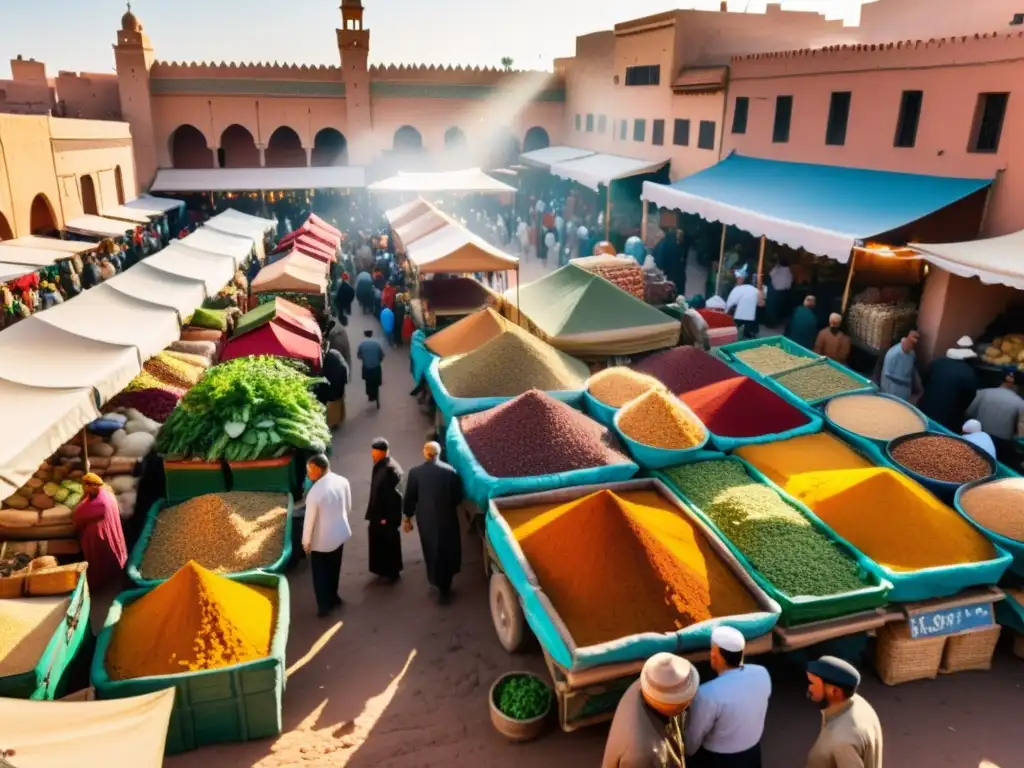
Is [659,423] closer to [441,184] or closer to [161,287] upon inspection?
[161,287]

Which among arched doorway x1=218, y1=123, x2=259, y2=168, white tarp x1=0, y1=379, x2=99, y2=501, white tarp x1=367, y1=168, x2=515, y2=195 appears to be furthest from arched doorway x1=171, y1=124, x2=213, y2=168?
white tarp x1=0, y1=379, x2=99, y2=501

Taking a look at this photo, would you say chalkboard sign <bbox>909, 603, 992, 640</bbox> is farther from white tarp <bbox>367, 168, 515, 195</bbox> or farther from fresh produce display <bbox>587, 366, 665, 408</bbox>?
white tarp <bbox>367, 168, 515, 195</bbox>

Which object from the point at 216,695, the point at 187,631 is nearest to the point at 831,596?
the point at 216,695

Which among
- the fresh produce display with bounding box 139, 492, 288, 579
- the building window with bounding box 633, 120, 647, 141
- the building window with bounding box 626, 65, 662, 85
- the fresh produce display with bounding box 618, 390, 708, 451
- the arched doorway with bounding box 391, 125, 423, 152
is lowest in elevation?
the fresh produce display with bounding box 139, 492, 288, 579

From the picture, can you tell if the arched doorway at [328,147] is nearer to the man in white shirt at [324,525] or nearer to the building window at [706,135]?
the building window at [706,135]

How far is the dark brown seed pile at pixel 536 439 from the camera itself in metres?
5.40

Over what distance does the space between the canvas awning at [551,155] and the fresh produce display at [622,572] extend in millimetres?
18779

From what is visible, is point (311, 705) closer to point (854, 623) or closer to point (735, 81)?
point (854, 623)

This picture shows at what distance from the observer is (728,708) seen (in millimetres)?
3209

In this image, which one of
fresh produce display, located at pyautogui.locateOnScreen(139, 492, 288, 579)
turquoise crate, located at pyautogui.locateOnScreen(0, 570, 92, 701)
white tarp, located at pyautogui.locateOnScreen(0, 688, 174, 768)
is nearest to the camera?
white tarp, located at pyautogui.locateOnScreen(0, 688, 174, 768)

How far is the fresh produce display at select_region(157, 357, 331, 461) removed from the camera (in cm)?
600

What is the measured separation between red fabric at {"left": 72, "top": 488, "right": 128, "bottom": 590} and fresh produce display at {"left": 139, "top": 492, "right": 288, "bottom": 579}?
→ 0.89ft

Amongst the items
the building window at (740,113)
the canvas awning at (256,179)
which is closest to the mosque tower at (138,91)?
the canvas awning at (256,179)

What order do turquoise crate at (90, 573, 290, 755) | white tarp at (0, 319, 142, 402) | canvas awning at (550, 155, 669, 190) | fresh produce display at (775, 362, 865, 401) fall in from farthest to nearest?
canvas awning at (550, 155, 669, 190) < fresh produce display at (775, 362, 865, 401) < white tarp at (0, 319, 142, 402) < turquoise crate at (90, 573, 290, 755)
